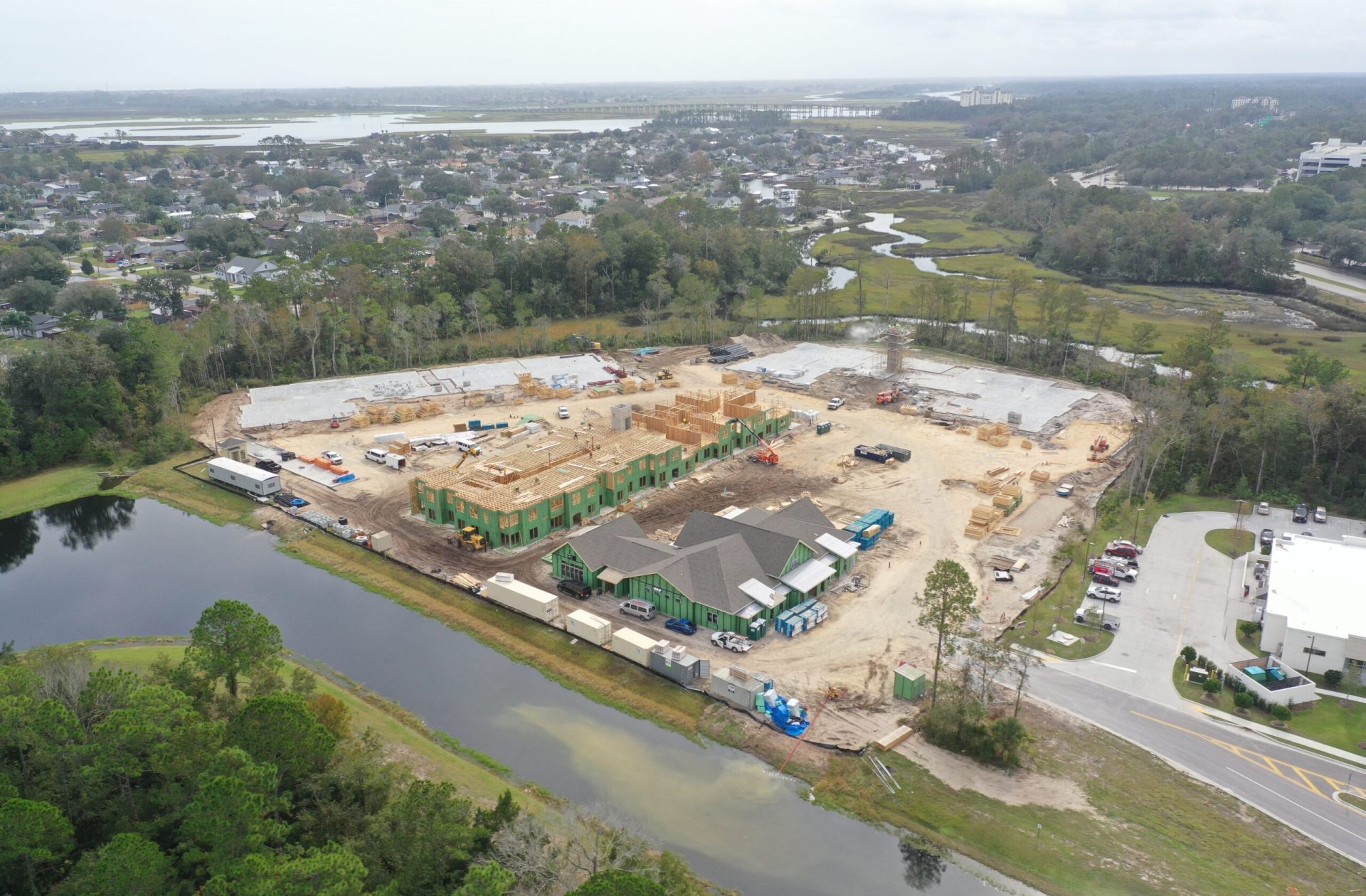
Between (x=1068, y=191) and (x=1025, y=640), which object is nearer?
(x=1025, y=640)

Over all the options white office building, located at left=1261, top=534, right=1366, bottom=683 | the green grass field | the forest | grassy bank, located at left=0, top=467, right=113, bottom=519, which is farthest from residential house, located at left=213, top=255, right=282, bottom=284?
white office building, located at left=1261, top=534, right=1366, bottom=683

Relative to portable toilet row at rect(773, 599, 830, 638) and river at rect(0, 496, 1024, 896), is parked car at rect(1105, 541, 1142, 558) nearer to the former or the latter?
portable toilet row at rect(773, 599, 830, 638)

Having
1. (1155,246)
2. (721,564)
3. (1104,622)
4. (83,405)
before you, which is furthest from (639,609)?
(1155,246)

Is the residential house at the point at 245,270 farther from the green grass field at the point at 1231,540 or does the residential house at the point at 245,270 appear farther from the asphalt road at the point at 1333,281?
the asphalt road at the point at 1333,281

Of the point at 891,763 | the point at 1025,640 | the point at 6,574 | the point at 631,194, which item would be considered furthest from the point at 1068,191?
the point at 6,574

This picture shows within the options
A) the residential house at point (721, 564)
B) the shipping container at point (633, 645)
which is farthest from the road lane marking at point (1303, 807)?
the shipping container at point (633, 645)

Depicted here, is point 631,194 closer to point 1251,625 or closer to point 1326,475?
point 1326,475
